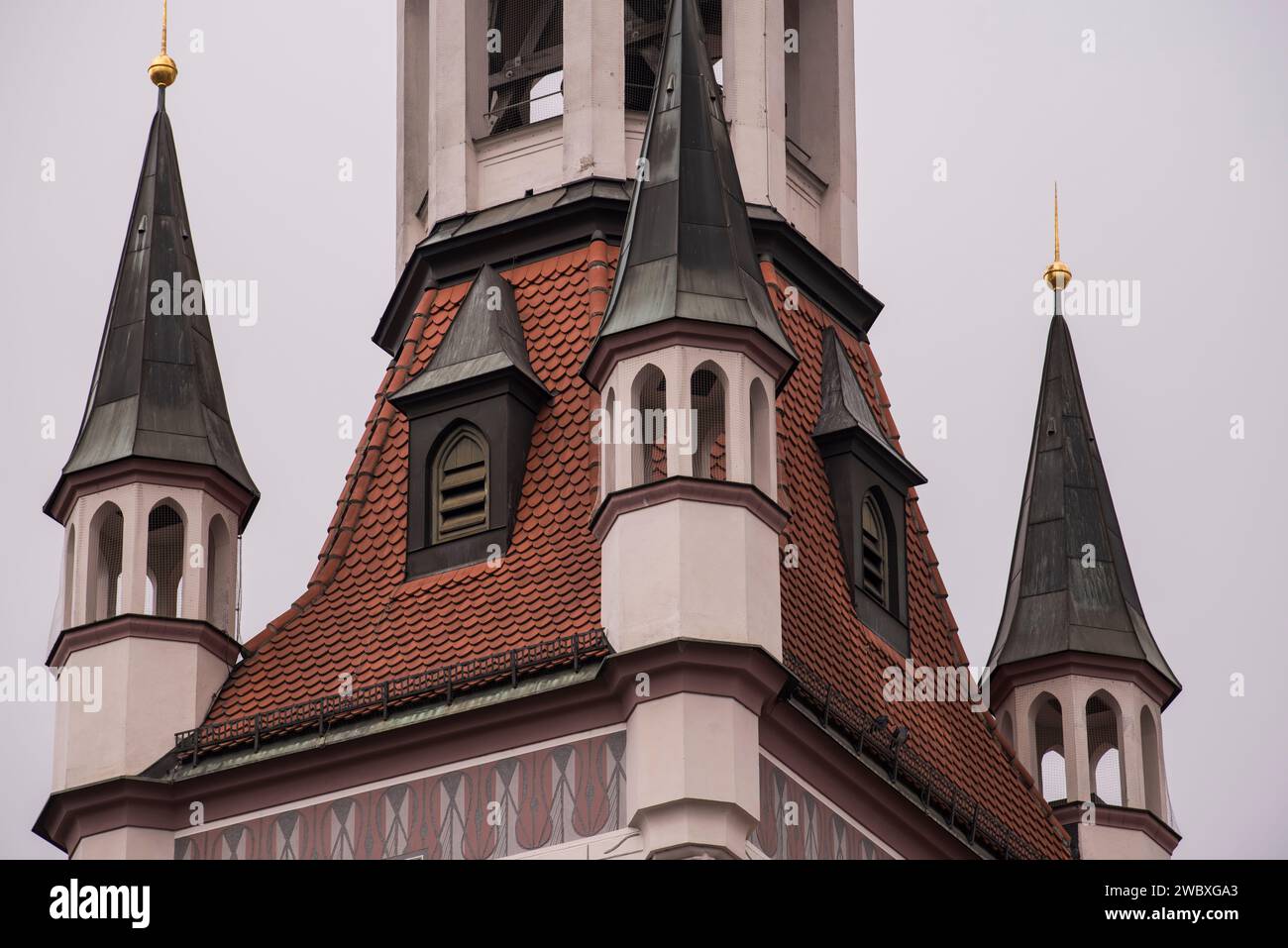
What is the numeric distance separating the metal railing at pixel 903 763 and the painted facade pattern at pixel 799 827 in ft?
2.02

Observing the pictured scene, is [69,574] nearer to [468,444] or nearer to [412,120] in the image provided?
[468,444]

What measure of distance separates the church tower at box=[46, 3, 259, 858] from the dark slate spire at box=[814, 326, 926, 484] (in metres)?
5.14

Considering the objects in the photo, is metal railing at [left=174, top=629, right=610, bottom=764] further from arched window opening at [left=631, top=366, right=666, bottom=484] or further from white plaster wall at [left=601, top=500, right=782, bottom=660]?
arched window opening at [left=631, top=366, right=666, bottom=484]

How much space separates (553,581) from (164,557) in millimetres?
3475

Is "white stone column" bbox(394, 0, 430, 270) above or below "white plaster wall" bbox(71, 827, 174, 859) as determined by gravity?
above

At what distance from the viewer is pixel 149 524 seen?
44.0 meters

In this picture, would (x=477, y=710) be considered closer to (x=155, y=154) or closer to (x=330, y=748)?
(x=330, y=748)

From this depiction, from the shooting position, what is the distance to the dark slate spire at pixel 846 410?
45.8m

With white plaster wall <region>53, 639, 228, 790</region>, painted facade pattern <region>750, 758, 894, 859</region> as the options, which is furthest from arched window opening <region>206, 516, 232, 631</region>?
painted facade pattern <region>750, 758, 894, 859</region>

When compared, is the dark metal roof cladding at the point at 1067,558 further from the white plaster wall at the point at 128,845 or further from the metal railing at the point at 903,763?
the white plaster wall at the point at 128,845

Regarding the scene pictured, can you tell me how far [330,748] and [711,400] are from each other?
4089mm

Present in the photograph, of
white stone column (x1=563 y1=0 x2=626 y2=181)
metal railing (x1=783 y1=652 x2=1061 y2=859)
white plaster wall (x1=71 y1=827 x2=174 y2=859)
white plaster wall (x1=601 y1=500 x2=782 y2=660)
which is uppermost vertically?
white stone column (x1=563 y1=0 x2=626 y2=181)

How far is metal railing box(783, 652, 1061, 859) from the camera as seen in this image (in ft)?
140
